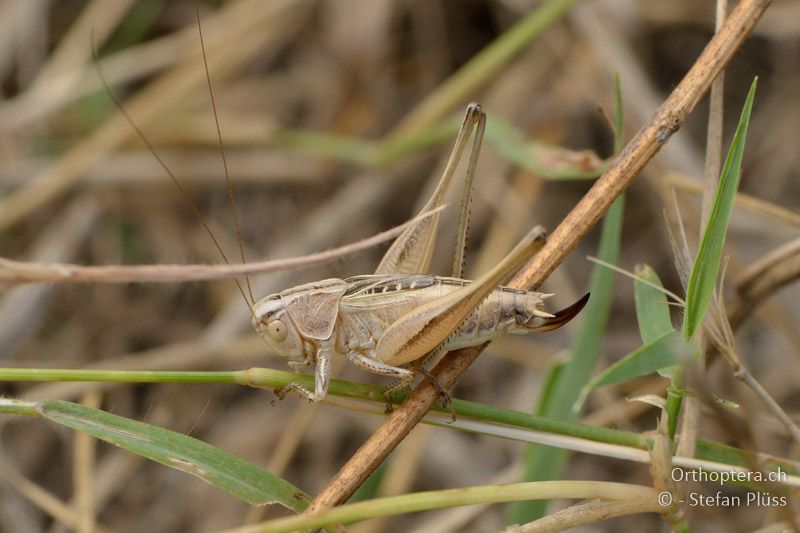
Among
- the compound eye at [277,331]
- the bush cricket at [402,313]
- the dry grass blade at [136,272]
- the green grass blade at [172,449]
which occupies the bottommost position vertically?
the green grass blade at [172,449]

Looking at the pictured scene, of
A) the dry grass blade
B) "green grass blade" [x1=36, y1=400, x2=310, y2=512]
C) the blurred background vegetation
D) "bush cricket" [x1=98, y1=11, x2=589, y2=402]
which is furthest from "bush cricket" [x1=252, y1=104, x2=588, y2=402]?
the blurred background vegetation

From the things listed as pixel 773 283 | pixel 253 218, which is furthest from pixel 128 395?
pixel 773 283

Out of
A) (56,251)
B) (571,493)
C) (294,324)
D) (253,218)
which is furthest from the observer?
(253,218)

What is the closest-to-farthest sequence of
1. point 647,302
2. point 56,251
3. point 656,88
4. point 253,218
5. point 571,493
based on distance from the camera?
point 571,493 < point 647,302 < point 656,88 < point 56,251 < point 253,218

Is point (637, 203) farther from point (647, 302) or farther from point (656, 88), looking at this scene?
point (647, 302)

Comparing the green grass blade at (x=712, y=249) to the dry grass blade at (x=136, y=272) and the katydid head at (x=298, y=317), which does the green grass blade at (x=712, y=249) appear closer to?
the dry grass blade at (x=136, y=272)

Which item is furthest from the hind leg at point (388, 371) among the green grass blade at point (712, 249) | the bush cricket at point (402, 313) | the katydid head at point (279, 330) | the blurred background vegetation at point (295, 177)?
the blurred background vegetation at point (295, 177)

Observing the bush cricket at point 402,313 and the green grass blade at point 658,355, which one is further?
the bush cricket at point 402,313
